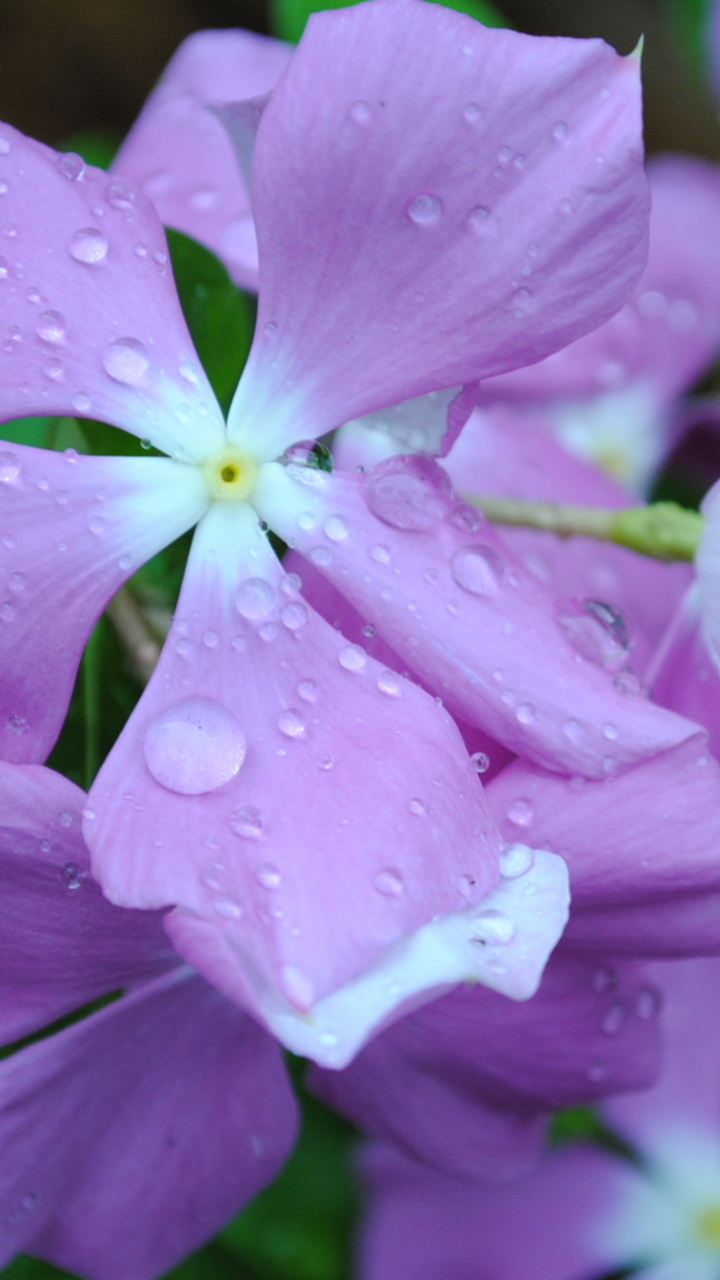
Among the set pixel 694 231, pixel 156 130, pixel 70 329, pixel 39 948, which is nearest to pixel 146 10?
pixel 694 231

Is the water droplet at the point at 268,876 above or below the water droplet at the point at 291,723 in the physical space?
below

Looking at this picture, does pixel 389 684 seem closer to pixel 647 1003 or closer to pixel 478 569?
pixel 478 569

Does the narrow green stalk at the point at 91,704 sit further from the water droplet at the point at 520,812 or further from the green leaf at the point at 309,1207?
the green leaf at the point at 309,1207

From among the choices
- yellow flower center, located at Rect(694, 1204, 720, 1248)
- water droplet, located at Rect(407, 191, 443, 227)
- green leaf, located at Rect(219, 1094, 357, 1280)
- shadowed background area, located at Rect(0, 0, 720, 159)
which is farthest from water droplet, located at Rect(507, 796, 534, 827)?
shadowed background area, located at Rect(0, 0, 720, 159)

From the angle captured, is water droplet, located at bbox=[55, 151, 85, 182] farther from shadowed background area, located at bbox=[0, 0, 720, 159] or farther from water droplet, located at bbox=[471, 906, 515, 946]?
shadowed background area, located at bbox=[0, 0, 720, 159]

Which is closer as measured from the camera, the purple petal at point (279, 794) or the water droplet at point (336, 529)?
the purple petal at point (279, 794)

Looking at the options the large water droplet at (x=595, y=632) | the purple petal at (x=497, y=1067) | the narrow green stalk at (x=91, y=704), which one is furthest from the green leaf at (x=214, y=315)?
the purple petal at (x=497, y=1067)
